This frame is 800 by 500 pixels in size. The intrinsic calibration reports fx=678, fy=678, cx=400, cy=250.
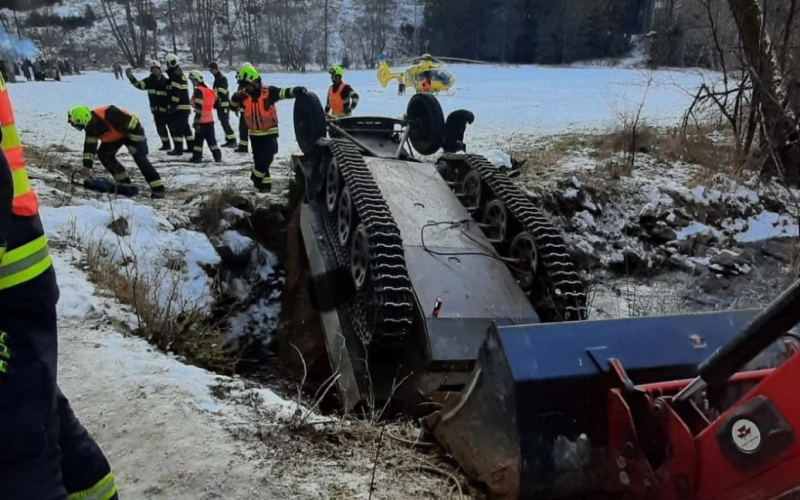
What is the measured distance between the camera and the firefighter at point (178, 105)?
463 inches

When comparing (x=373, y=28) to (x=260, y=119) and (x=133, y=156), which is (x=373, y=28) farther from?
(x=133, y=156)

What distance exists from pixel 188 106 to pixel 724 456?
11.5 meters

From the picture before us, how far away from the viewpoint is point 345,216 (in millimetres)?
6020

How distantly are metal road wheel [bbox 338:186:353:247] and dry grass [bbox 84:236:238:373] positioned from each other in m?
1.34

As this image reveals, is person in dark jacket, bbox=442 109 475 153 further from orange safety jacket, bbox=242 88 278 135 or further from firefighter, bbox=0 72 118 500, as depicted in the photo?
firefighter, bbox=0 72 118 500

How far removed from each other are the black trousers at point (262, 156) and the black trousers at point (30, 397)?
7245 mm

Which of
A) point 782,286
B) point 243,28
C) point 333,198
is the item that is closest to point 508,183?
point 333,198

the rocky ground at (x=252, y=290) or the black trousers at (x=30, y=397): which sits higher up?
the black trousers at (x=30, y=397)

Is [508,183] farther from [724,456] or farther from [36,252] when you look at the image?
[36,252]

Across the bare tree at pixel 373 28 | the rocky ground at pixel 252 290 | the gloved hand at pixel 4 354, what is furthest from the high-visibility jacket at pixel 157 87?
the bare tree at pixel 373 28

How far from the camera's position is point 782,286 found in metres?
7.89

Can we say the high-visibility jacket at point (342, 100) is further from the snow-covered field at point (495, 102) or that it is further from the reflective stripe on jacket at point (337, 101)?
the snow-covered field at point (495, 102)

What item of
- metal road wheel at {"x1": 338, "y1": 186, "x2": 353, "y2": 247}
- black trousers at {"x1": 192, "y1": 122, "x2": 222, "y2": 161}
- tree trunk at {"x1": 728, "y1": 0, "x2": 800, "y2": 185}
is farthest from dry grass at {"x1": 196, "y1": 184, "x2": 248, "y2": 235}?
tree trunk at {"x1": 728, "y1": 0, "x2": 800, "y2": 185}

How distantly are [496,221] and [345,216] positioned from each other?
134 cm
